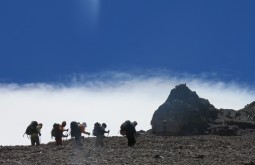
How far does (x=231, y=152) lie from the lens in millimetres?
31672

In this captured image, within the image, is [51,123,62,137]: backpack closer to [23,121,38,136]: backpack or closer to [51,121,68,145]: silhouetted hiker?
[51,121,68,145]: silhouetted hiker

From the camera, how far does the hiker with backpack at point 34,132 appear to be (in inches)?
1593

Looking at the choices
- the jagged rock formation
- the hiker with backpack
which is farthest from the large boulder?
the hiker with backpack

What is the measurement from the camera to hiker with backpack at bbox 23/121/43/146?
40469 mm

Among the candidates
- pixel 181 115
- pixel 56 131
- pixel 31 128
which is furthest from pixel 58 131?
pixel 181 115

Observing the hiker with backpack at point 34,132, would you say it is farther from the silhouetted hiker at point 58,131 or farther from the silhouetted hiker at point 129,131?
the silhouetted hiker at point 129,131

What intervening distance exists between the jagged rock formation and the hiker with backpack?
23.0 m

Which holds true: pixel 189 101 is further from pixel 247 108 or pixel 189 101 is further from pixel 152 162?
pixel 152 162

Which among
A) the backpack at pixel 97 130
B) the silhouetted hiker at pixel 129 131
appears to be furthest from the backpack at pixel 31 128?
the silhouetted hiker at pixel 129 131

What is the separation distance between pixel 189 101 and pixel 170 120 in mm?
5304

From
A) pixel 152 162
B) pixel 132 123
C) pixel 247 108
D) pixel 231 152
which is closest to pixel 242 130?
pixel 247 108

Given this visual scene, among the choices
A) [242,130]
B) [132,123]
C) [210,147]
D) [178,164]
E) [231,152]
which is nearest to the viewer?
[178,164]

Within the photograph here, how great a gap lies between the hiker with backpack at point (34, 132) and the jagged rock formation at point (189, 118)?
23018 millimetres

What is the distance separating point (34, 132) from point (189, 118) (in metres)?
26.2
